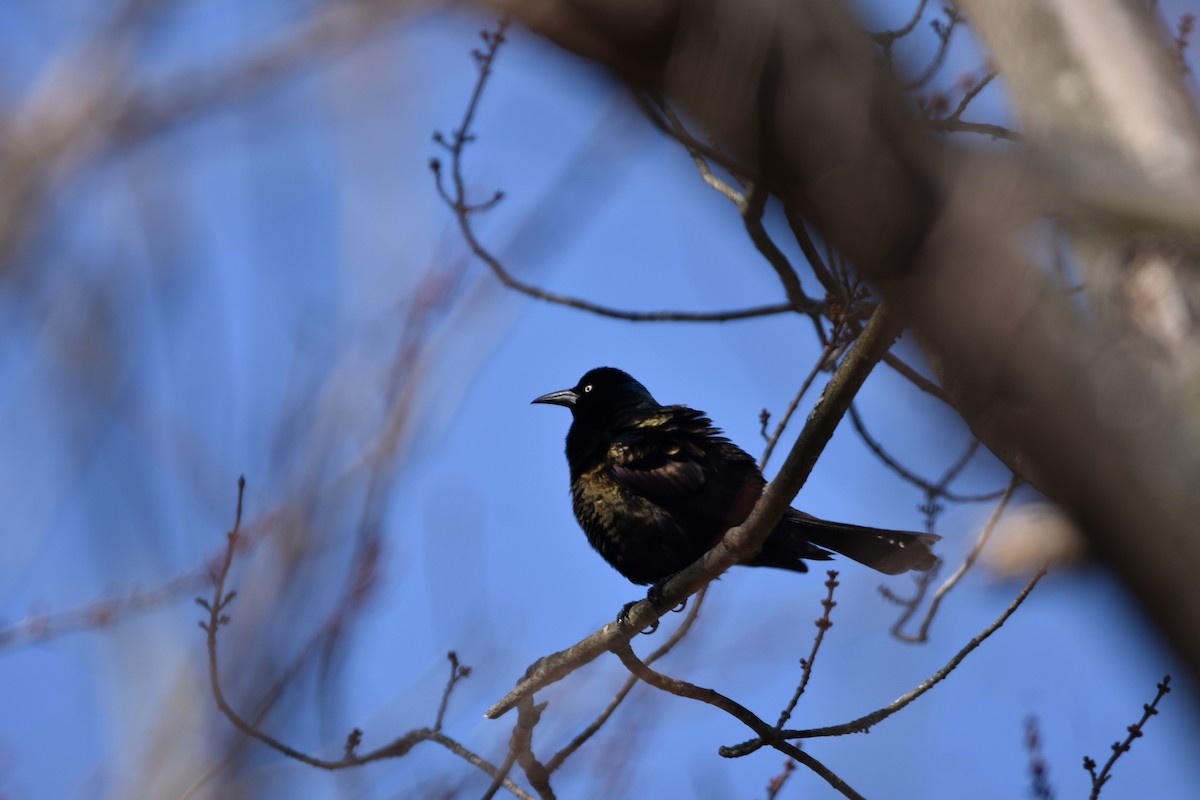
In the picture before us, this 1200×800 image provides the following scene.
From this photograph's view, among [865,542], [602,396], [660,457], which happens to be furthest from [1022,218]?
[602,396]

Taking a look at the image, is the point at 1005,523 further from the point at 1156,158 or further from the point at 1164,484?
the point at 1164,484

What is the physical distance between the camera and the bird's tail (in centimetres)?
402

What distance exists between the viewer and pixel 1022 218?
110cm

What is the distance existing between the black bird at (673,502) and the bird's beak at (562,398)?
0.67 m

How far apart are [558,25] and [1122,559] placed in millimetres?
740

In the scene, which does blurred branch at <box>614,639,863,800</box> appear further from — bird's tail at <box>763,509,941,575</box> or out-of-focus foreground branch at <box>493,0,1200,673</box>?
out-of-focus foreground branch at <box>493,0,1200,673</box>

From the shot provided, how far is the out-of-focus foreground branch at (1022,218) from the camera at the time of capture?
0.93 m

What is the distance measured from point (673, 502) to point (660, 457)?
10.1 inches

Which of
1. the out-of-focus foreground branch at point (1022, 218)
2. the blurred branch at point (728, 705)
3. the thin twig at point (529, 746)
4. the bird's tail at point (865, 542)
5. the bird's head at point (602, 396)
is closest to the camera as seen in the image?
the out-of-focus foreground branch at point (1022, 218)

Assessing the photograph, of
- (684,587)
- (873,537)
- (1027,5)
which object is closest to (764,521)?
(684,587)

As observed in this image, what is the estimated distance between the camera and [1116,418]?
951 millimetres

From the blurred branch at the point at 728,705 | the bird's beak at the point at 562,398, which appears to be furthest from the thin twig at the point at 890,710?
the bird's beak at the point at 562,398

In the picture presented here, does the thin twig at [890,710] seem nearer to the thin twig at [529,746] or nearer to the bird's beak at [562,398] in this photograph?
the thin twig at [529,746]

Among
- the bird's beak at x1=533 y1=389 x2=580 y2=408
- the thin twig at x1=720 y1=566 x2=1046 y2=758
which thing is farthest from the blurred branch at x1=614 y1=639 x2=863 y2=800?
the bird's beak at x1=533 y1=389 x2=580 y2=408
